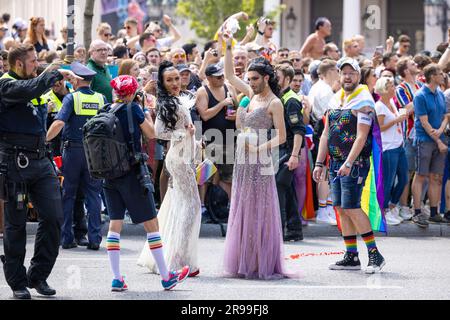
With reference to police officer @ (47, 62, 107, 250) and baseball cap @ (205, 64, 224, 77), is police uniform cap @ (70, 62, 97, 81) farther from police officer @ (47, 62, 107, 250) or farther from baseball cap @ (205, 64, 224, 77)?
baseball cap @ (205, 64, 224, 77)

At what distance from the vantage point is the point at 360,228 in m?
10.6

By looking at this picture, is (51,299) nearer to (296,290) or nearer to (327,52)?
(296,290)

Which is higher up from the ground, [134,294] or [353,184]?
[353,184]

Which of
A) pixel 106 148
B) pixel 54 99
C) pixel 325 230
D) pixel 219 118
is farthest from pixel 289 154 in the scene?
pixel 106 148

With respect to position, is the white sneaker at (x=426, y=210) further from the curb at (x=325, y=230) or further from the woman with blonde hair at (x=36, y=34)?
the woman with blonde hair at (x=36, y=34)

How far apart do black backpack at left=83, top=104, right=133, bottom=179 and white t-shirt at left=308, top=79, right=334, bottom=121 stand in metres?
5.60

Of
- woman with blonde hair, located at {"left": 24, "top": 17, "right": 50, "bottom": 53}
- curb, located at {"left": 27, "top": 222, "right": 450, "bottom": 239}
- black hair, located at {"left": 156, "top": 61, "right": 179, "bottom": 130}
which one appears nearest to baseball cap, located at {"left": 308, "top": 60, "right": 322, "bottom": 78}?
curb, located at {"left": 27, "top": 222, "right": 450, "bottom": 239}

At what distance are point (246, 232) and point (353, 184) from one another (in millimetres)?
1061

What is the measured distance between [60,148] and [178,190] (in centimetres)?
308

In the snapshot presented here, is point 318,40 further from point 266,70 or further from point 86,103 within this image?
point 266,70

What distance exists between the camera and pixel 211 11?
42.7 m

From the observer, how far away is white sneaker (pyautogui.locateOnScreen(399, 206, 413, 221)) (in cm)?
1476
